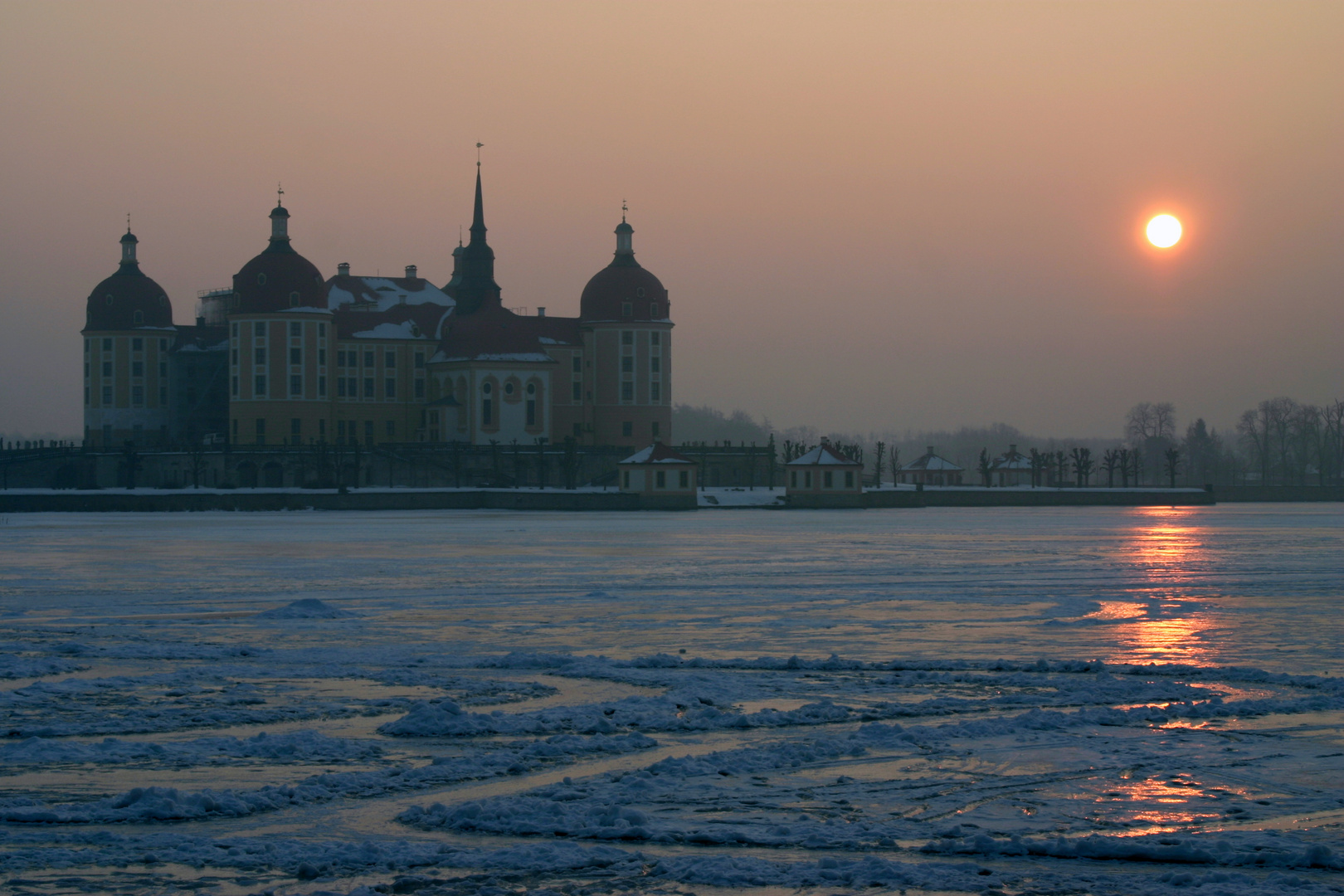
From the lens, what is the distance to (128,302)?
9725 cm

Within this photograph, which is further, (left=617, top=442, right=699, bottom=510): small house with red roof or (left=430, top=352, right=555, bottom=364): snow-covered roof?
(left=430, top=352, right=555, bottom=364): snow-covered roof

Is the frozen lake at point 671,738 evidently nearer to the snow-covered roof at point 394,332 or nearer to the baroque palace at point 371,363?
the baroque palace at point 371,363

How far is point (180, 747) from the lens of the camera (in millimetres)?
10477

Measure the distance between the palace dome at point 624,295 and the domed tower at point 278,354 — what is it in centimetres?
1794

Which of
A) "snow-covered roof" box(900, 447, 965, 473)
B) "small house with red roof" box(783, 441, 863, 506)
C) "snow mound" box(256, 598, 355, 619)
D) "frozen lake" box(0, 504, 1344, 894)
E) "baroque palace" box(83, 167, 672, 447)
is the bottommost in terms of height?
"frozen lake" box(0, 504, 1344, 894)

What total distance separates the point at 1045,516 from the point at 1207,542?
86.4 ft

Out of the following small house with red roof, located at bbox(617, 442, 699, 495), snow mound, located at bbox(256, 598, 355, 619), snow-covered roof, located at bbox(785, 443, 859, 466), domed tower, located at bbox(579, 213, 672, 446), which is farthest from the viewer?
domed tower, located at bbox(579, 213, 672, 446)

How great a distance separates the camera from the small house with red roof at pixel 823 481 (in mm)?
79375

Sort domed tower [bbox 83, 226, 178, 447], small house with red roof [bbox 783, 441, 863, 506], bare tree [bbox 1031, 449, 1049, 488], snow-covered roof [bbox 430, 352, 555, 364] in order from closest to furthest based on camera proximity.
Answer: small house with red roof [bbox 783, 441, 863, 506] < snow-covered roof [bbox 430, 352, 555, 364] < domed tower [bbox 83, 226, 178, 447] < bare tree [bbox 1031, 449, 1049, 488]

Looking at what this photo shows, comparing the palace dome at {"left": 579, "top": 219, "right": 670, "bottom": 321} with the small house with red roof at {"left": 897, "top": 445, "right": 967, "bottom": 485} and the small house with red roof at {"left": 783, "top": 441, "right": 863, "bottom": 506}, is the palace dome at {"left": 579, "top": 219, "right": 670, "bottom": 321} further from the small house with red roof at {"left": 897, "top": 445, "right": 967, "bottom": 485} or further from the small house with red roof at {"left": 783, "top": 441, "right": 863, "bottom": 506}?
the small house with red roof at {"left": 897, "top": 445, "right": 967, "bottom": 485}

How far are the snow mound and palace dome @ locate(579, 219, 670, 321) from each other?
79054mm

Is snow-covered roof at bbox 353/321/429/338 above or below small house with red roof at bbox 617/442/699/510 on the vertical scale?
above

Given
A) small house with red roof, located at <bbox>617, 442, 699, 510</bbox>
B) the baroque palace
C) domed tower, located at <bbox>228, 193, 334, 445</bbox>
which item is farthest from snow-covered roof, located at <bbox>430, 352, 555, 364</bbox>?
small house with red roof, located at <bbox>617, 442, 699, 510</bbox>

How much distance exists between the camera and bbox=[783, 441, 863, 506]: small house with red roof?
79.4 meters
